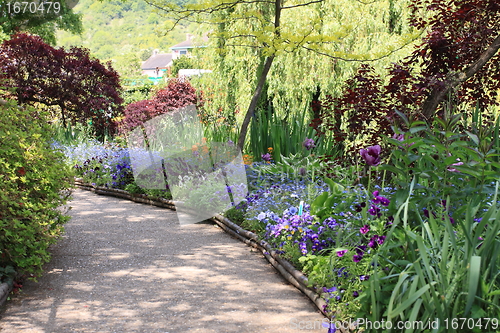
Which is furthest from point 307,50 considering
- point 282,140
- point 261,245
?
point 261,245

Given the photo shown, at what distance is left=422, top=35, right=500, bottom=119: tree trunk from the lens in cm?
460

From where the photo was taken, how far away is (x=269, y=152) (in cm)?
628

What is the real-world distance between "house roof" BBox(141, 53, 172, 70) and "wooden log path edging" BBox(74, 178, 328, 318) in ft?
263

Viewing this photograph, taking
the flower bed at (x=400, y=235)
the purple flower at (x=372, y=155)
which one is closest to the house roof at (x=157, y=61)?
the flower bed at (x=400, y=235)

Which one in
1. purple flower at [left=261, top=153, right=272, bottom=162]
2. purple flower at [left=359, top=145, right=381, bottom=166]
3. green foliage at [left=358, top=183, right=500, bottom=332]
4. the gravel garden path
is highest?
purple flower at [left=359, top=145, right=381, bottom=166]

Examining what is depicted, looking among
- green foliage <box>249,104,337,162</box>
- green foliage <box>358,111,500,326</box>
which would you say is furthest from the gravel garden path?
green foliage <box>249,104,337,162</box>

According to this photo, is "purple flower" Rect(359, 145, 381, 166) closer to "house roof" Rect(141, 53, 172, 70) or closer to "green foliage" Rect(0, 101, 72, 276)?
"green foliage" Rect(0, 101, 72, 276)

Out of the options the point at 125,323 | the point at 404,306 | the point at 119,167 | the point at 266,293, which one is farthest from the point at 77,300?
the point at 119,167

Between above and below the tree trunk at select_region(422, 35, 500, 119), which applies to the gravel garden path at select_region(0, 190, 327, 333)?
below

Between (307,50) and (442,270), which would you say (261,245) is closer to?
(442,270)

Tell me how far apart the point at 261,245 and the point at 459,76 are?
2655 millimetres

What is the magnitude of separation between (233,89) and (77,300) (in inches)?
296

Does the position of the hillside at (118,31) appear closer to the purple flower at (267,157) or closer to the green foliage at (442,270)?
the purple flower at (267,157)

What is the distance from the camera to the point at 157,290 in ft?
11.9
